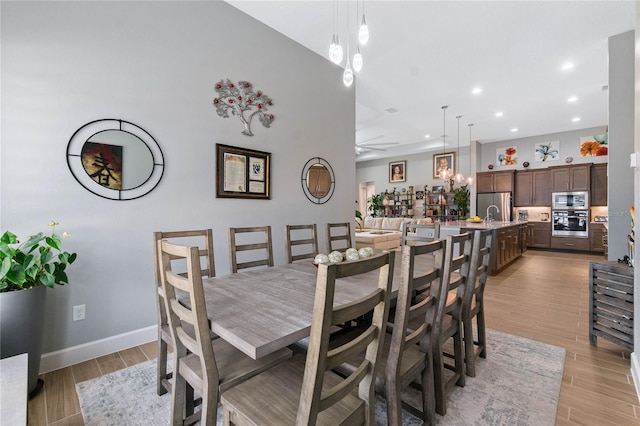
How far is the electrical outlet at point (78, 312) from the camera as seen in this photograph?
2.17 metres

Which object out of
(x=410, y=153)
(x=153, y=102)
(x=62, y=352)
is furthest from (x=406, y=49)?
(x=410, y=153)

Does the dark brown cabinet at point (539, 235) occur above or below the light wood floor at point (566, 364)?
above

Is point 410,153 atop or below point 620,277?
atop

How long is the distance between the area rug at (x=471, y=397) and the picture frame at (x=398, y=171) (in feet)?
28.4

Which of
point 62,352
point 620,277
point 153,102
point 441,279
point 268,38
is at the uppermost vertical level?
point 268,38

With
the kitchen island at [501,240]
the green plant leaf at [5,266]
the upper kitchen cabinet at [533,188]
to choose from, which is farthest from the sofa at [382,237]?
the green plant leaf at [5,266]

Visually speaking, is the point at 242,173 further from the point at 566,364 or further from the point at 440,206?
the point at 440,206

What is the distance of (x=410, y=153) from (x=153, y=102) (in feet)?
29.9

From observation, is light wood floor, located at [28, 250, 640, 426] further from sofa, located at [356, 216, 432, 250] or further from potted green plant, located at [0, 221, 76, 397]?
sofa, located at [356, 216, 432, 250]

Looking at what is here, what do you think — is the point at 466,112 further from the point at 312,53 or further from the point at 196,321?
the point at 196,321

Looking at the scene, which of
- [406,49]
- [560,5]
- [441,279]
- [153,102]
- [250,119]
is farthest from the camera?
[406,49]

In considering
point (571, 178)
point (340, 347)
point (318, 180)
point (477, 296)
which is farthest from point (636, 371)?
point (571, 178)

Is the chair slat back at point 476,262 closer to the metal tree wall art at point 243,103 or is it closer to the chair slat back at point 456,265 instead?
the chair slat back at point 456,265

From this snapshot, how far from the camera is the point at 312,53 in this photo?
152 inches
